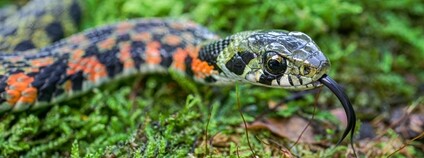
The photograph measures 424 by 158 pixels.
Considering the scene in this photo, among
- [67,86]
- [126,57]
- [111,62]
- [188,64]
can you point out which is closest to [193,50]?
[188,64]

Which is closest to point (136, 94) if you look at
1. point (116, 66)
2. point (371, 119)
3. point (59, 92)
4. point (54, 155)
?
point (116, 66)

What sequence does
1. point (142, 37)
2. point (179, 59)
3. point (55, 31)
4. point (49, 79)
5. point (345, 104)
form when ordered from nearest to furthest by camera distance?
point (345, 104) → point (49, 79) → point (179, 59) → point (142, 37) → point (55, 31)

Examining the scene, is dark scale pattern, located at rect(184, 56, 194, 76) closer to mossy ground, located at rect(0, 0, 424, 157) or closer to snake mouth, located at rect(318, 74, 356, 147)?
mossy ground, located at rect(0, 0, 424, 157)

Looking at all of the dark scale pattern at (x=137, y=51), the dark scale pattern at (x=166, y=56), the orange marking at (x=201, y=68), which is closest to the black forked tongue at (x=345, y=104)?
the orange marking at (x=201, y=68)

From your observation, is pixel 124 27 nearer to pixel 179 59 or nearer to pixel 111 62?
pixel 111 62

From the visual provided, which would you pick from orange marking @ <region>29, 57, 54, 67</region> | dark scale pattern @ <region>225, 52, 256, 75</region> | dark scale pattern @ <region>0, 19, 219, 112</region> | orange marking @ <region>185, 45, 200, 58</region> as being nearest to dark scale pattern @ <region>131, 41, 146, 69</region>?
dark scale pattern @ <region>0, 19, 219, 112</region>

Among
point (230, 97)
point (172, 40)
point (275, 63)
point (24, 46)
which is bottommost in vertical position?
point (230, 97)
